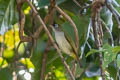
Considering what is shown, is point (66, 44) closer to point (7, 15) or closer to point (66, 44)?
point (66, 44)

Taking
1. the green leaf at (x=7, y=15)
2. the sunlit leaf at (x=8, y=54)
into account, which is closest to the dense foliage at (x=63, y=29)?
the green leaf at (x=7, y=15)

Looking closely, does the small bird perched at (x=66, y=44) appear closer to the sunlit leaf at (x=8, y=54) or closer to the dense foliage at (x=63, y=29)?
the dense foliage at (x=63, y=29)

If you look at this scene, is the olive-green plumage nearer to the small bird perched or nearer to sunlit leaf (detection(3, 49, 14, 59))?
the small bird perched

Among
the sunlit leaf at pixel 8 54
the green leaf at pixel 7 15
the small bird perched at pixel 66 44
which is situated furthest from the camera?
the sunlit leaf at pixel 8 54

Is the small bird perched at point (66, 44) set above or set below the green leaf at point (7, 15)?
below

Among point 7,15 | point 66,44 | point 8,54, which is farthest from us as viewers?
point 8,54

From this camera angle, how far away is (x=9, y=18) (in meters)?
0.85

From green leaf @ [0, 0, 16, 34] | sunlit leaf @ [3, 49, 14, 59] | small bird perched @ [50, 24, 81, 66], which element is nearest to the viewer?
small bird perched @ [50, 24, 81, 66]

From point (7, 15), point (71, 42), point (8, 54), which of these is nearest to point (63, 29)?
point (71, 42)

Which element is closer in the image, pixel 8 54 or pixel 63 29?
pixel 63 29

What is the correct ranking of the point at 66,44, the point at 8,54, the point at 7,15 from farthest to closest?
the point at 8,54 < the point at 7,15 < the point at 66,44

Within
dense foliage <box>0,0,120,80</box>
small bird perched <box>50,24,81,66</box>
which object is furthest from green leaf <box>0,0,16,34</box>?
small bird perched <box>50,24,81,66</box>

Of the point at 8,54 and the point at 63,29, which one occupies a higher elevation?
the point at 63,29

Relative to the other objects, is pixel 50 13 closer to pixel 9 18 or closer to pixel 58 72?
pixel 9 18
